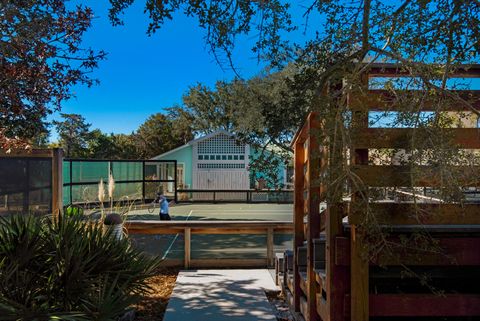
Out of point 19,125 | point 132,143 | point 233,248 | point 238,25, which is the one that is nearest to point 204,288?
point 233,248

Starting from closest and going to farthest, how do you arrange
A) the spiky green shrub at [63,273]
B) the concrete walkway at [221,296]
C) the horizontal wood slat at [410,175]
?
the horizontal wood slat at [410,175], the spiky green shrub at [63,273], the concrete walkway at [221,296]

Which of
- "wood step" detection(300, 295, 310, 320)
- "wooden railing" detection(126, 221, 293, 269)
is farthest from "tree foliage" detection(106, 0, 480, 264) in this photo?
"wooden railing" detection(126, 221, 293, 269)

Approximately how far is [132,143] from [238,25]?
44.4m

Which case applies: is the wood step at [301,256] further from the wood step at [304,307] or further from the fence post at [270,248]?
the fence post at [270,248]

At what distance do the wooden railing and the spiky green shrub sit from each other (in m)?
2.58

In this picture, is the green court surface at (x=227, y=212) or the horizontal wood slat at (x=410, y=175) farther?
the green court surface at (x=227, y=212)

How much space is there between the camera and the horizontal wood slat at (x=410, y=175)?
207cm

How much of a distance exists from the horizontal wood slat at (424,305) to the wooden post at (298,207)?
5.34 ft

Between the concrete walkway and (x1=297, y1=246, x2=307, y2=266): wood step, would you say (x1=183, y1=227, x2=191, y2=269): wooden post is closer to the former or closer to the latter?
the concrete walkway

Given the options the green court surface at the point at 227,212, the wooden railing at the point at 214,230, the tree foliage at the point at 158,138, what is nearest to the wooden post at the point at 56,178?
the wooden railing at the point at 214,230

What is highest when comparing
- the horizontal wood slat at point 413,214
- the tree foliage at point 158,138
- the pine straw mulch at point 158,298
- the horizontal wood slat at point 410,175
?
the tree foliage at point 158,138

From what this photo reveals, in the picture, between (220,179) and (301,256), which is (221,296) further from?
(220,179)

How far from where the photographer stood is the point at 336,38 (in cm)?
261

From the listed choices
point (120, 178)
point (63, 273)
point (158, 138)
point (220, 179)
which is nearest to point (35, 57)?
point (63, 273)
